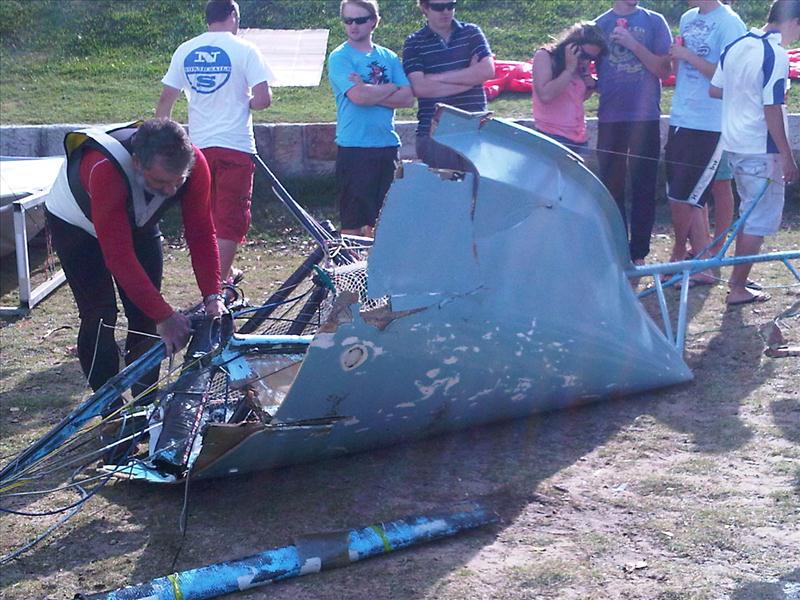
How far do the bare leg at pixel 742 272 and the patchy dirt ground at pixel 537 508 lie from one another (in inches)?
37.2

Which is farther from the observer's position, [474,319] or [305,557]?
[474,319]

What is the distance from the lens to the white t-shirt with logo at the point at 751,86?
565 cm

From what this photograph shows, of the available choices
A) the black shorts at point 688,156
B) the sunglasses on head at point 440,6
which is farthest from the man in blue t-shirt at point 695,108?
the sunglasses on head at point 440,6

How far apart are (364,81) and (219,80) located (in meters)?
0.85

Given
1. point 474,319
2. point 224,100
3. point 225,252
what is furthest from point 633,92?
point 474,319

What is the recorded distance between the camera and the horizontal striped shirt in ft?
20.5

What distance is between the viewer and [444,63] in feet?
20.5

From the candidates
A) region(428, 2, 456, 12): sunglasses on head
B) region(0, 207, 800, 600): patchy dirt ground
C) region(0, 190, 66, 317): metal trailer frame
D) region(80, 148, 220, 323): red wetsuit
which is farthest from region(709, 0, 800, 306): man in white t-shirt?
region(0, 190, 66, 317): metal trailer frame

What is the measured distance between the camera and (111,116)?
9961 mm

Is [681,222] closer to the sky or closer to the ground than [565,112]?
closer to the ground

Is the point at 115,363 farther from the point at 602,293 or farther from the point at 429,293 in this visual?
the point at 602,293

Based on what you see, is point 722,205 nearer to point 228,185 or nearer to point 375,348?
point 228,185

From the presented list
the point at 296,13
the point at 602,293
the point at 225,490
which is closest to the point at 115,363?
the point at 225,490

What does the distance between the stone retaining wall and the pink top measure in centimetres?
318
